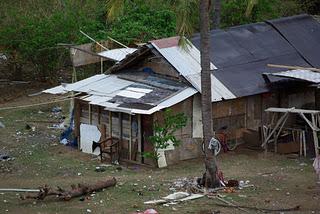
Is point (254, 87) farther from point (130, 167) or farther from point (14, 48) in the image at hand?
point (14, 48)

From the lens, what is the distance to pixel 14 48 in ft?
102

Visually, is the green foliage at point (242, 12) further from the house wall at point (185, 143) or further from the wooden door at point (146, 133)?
the wooden door at point (146, 133)

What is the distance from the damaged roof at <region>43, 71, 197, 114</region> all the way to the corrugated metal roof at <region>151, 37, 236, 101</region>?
0.38 meters

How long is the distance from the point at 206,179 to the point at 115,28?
14742 millimetres

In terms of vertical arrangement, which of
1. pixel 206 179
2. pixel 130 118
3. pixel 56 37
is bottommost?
pixel 206 179

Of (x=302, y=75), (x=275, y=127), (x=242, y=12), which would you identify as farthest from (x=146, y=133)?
(x=242, y=12)

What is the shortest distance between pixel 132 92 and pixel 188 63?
6.18 ft

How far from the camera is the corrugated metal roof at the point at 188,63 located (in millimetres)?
20125

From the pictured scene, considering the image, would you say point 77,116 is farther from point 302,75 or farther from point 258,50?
point 302,75

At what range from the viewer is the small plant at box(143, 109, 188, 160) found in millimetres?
19359

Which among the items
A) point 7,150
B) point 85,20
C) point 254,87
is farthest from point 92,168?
point 85,20

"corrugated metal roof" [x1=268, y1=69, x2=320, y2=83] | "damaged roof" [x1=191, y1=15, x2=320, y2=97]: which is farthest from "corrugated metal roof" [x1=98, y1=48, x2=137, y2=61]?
"corrugated metal roof" [x1=268, y1=69, x2=320, y2=83]

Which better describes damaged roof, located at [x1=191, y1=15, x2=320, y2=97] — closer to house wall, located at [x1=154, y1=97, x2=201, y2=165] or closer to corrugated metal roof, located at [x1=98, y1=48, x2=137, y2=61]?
house wall, located at [x1=154, y1=97, x2=201, y2=165]

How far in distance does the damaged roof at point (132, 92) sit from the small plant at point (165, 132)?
0.46m
